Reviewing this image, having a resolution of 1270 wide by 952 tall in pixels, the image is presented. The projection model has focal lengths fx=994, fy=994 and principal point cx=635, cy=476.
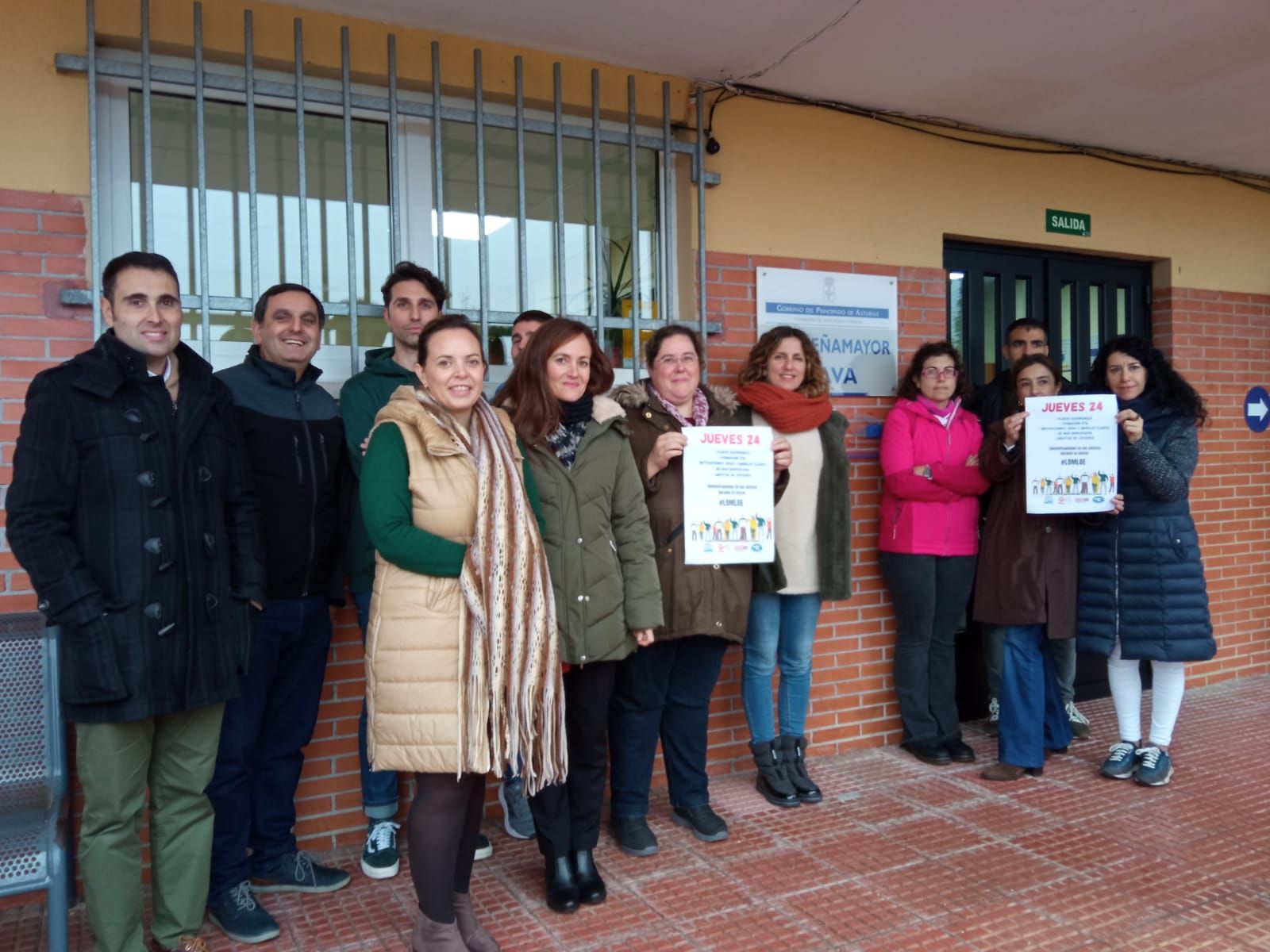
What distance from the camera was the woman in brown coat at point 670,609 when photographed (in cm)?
356

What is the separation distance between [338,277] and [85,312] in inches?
36.2

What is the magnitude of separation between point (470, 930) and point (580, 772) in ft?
1.96

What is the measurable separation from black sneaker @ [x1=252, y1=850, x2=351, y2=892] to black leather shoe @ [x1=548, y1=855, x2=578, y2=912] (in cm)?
74

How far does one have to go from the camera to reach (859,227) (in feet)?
16.1

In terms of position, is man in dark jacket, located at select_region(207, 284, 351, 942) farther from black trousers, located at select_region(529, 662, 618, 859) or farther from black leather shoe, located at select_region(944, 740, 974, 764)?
black leather shoe, located at select_region(944, 740, 974, 764)

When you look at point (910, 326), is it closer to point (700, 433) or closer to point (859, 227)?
point (859, 227)

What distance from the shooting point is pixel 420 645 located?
2.63 m

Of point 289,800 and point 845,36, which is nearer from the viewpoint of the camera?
point 289,800

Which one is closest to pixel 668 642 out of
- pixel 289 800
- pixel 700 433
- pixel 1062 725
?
pixel 700 433

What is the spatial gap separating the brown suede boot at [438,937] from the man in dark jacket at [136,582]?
0.67 m

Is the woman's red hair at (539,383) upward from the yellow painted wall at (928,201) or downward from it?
downward

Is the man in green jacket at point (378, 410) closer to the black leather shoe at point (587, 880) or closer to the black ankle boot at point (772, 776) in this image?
the black leather shoe at point (587, 880)

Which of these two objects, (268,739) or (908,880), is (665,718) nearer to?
(908,880)

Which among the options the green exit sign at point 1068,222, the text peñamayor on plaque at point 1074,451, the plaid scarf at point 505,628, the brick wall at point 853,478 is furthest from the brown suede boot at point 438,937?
the green exit sign at point 1068,222
